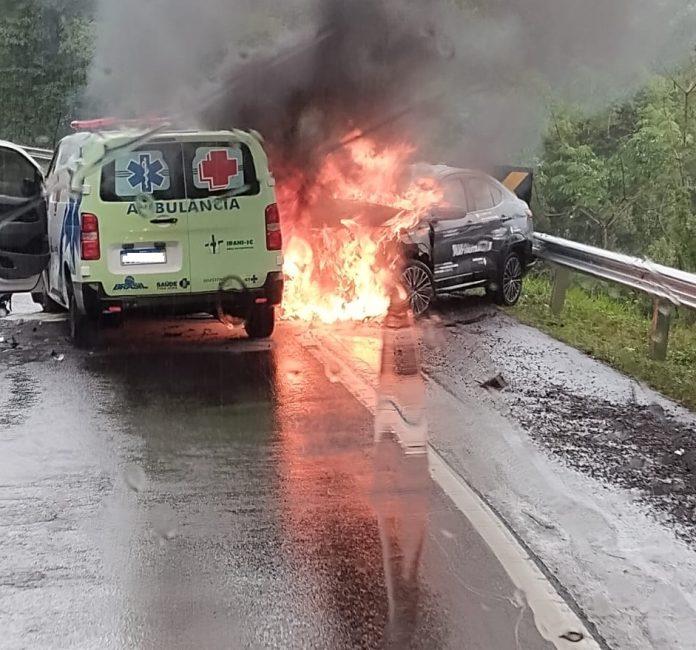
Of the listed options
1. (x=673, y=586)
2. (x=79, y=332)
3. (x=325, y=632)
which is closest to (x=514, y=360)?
(x=79, y=332)

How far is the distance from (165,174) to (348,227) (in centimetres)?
248

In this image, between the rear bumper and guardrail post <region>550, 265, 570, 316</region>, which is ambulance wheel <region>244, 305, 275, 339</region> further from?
guardrail post <region>550, 265, 570, 316</region>

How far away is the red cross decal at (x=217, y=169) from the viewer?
9.37 metres

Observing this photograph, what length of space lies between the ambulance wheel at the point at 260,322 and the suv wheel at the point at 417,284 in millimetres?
1873

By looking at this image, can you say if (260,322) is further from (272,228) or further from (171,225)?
(171,225)

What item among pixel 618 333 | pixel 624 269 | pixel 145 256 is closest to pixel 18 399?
pixel 145 256

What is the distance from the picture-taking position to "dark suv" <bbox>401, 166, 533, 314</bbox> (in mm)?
11469

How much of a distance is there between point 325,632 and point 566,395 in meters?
4.38

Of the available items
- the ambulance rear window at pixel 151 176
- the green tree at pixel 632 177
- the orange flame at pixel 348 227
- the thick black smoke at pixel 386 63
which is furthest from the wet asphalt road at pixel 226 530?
the green tree at pixel 632 177

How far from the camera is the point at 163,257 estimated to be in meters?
9.37

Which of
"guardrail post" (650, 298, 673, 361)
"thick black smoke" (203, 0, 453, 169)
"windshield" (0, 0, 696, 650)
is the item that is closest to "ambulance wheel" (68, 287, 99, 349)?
"windshield" (0, 0, 696, 650)

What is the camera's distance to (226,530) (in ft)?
16.7

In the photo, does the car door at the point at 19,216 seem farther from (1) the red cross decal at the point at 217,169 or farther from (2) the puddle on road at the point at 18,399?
(1) the red cross decal at the point at 217,169

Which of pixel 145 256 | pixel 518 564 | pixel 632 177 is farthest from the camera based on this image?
pixel 632 177
